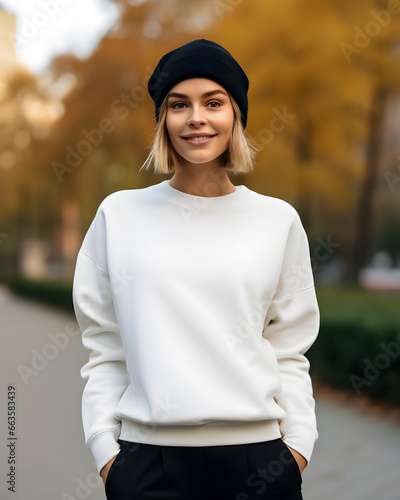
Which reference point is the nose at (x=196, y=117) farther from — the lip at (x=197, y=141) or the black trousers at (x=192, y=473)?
the black trousers at (x=192, y=473)

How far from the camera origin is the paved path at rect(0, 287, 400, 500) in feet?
14.5

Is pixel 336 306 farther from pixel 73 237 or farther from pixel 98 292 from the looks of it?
pixel 73 237

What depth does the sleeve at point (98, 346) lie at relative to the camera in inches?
76.3

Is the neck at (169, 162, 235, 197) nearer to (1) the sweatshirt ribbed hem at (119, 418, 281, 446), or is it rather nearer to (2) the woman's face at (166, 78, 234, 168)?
(2) the woman's face at (166, 78, 234, 168)

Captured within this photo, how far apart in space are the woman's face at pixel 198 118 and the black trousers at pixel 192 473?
931mm

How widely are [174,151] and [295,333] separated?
781 millimetres

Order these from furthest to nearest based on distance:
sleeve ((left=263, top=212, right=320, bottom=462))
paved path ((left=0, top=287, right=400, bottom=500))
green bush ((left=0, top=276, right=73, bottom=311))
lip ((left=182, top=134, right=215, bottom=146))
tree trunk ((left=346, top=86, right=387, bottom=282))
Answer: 1. green bush ((left=0, top=276, right=73, bottom=311))
2. tree trunk ((left=346, top=86, right=387, bottom=282))
3. paved path ((left=0, top=287, right=400, bottom=500))
4. sleeve ((left=263, top=212, right=320, bottom=462))
5. lip ((left=182, top=134, right=215, bottom=146))

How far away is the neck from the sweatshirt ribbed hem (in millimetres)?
776

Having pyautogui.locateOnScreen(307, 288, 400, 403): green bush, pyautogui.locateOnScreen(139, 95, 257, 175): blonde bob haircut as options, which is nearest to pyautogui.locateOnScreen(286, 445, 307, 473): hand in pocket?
pyautogui.locateOnScreen(139, 95, 257, 175): blonde bob haircut

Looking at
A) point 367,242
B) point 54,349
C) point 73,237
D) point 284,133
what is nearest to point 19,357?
point 54,349

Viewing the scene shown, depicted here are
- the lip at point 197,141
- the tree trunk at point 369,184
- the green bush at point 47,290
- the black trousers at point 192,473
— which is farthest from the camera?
the green bush at point 47,290

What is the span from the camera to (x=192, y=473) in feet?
5.87

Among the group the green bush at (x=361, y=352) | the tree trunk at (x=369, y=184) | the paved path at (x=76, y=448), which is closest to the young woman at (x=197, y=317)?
the paved path at (x=76, y=448)

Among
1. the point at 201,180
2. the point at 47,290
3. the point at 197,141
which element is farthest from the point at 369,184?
the point at 197,141
